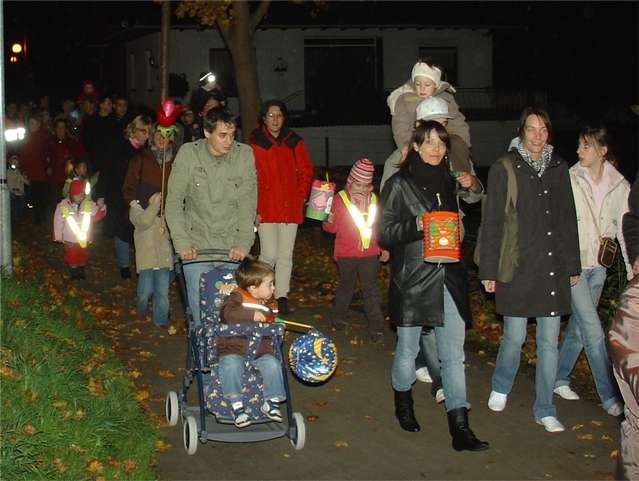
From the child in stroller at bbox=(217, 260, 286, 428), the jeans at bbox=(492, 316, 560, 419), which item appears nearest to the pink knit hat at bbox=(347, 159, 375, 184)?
the jeans at bbox=(492, 316, 560, 419)

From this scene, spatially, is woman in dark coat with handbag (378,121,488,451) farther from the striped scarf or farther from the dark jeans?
the dark jeans

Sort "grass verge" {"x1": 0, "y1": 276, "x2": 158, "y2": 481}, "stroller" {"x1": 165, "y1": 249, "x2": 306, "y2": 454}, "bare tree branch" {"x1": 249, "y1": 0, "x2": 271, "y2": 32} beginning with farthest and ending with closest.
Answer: "bare tree branch" {"x1": 249, "y1": 0, "x2": 271, "y2": 32}, "stroller" {"x1": 165, "y1": 249, "x2": 306, "y2": 454}, "grass verge" {"x1": 0, "y1": 276, "x2": 158, "y2": 481}

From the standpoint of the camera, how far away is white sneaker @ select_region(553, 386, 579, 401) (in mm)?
8562

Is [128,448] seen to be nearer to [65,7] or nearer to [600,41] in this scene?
[600,41]

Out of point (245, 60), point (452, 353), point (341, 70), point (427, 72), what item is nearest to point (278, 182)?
point (427, 72)

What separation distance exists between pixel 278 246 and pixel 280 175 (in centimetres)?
76

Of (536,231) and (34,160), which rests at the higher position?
(34,160)

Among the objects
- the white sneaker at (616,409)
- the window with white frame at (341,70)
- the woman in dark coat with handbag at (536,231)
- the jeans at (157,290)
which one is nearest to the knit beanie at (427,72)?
the woman in dark coat with handbag at (536,231)

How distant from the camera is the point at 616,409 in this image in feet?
26.5

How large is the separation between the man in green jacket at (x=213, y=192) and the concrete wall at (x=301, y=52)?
29.7 meters

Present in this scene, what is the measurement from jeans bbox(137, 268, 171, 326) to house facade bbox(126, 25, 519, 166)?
24.9 meters

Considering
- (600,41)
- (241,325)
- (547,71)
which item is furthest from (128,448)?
(547,71)

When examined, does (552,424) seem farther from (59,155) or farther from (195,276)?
(59,155)

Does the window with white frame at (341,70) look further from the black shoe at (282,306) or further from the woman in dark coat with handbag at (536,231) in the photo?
the woman in dark coat with handbag at (536,231)
